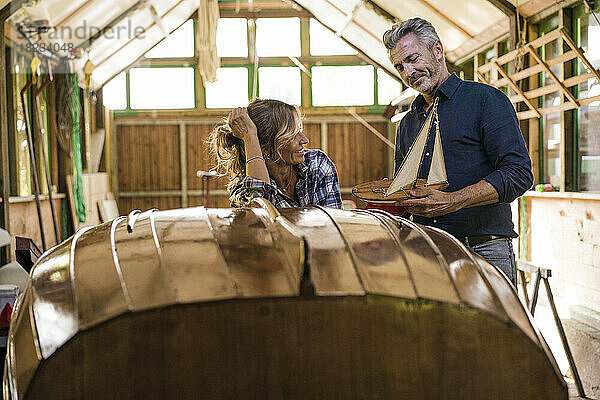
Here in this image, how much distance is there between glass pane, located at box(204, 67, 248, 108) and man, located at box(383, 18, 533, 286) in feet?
31.5

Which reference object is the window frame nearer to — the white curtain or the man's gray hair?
the white curtain

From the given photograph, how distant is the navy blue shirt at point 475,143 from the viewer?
194 cm

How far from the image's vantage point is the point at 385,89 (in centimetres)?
1159

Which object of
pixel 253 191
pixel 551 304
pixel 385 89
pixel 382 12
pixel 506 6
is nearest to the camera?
pixel 253 191

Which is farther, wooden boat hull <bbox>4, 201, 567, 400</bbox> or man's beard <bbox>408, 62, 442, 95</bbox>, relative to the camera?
man's beard <bbox>408, 62, 442, 95</bbox>

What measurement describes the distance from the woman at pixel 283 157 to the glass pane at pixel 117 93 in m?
9.89

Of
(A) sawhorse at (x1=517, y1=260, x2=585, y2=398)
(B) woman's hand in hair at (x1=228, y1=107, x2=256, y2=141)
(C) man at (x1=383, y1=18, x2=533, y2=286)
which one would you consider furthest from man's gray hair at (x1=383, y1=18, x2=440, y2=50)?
(A) sawhorse at (x1=517, y1=260, x2=585, y2=398)

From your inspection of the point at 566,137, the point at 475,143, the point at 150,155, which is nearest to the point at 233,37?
the point at 150,155

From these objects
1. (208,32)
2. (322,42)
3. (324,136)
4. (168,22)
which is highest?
(168,22)

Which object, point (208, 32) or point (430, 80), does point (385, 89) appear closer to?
point (208, 32)

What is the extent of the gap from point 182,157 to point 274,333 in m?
10.7

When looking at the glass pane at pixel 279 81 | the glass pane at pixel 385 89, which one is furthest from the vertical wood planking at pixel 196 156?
the glass pane at pixel 385 89

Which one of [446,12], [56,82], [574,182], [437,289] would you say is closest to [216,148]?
[437,289]

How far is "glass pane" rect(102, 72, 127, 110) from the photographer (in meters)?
11.4
